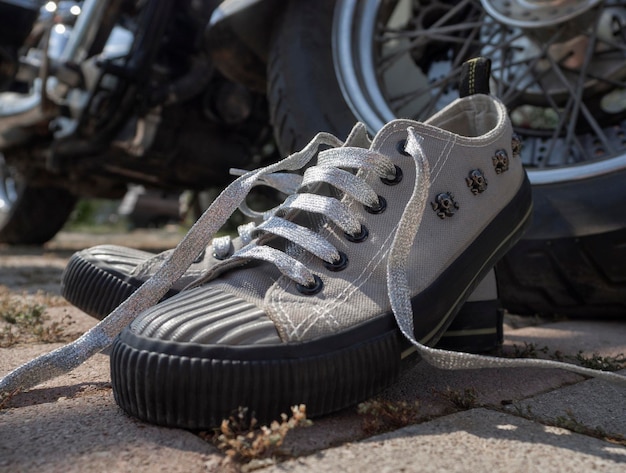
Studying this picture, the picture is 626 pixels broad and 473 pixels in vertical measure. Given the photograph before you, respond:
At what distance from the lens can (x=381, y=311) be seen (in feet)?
2.69

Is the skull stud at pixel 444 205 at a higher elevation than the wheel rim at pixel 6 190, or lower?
higher

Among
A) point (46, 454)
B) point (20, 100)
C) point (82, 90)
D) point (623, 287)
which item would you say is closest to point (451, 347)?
point (623, 287)

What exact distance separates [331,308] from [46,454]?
35 cm

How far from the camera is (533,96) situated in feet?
5.57

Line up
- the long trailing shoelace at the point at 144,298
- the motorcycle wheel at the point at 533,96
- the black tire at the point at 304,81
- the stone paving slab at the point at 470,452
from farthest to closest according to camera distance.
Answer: the black tire at the point at 304,81
the motorcycle wheel at the point at 533,96
the long trailing shoelace at the point at 144,298
the stone paving slab at the point at 470,452

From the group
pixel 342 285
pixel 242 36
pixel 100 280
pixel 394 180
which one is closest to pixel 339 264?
pixel 342 285

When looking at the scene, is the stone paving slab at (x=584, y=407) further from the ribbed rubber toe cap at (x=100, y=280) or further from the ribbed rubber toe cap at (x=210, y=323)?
the ribbed rubber toe cap at (x=100, y=280)

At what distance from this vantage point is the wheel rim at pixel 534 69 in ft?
4.98

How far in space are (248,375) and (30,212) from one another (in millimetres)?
3499

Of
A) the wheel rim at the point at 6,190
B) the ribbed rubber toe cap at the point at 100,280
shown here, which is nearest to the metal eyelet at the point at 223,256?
the ribbed rubber toe cap at the point at 100,280

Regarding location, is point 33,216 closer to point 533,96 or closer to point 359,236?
point 533,96

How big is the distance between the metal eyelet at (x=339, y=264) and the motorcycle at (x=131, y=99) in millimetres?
1939

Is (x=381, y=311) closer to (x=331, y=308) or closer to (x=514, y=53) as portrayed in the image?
(x=331, y=308)

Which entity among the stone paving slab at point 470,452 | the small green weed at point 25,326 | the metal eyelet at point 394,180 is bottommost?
the small green weed at point 25,326
